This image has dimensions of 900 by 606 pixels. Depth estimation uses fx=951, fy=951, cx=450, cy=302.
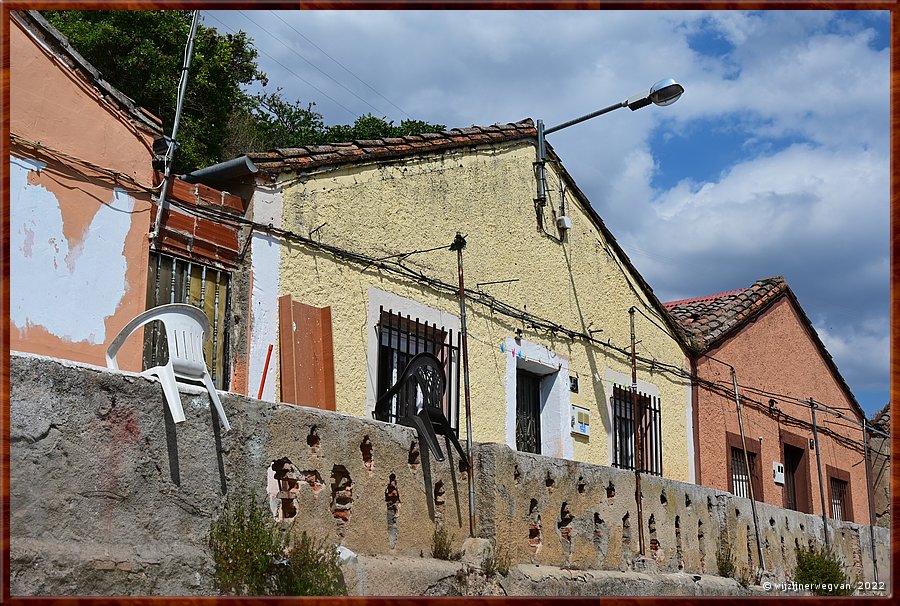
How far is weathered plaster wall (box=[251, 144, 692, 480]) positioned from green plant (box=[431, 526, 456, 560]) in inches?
75.4

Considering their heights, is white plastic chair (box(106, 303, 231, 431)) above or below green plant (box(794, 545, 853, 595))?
above

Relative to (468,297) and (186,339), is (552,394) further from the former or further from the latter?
(186,339)

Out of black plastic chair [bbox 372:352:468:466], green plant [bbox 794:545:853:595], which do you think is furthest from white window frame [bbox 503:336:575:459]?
green plant [bbox 794:545:853:595]

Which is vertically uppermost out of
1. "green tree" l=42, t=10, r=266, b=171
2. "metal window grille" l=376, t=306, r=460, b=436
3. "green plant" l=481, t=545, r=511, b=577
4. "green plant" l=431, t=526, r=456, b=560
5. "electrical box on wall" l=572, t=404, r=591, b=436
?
"green tree" l=42, t=10, r=266, b=171

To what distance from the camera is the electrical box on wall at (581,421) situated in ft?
33.7

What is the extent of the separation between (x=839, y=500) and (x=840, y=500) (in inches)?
2.0

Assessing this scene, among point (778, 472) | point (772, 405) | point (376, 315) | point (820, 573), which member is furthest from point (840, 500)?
point (376, 315)

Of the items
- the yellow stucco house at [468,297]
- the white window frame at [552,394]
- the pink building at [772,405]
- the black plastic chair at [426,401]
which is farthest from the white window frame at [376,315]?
the pink building at [772,405]

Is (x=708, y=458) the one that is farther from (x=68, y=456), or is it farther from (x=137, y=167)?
(x=68, y=456)

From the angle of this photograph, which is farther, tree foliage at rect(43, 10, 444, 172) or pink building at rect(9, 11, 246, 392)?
tree foliage at rect(43, 10, 444, 172)

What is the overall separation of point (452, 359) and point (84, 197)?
3.73 m

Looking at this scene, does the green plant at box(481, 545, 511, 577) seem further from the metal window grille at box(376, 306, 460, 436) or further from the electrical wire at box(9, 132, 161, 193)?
the electrical wire at box(9, 132, 161, 193)

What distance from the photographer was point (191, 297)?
7043 millimetres

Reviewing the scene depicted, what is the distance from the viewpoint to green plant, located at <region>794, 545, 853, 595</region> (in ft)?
32.9
